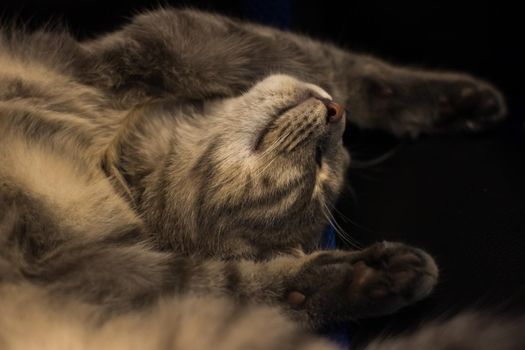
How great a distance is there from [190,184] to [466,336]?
0.48m

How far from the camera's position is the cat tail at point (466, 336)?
0.71 m

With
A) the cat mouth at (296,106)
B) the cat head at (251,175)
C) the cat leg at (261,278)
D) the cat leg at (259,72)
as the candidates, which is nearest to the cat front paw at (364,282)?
the cat leg at (261,278)

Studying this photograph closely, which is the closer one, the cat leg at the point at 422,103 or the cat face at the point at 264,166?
the cat face at the point at 264,166

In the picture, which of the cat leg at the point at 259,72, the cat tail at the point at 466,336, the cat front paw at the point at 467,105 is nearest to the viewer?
the cat tail at the point at 466,336

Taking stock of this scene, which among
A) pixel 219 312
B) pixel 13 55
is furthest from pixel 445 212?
pixel 13 55

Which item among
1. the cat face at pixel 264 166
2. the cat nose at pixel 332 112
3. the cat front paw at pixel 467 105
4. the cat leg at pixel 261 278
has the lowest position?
the cat leg at pixel 261 278

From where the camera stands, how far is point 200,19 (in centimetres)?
110

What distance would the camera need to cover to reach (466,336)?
2.40 ft

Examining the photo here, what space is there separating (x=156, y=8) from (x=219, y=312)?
26.1 inches

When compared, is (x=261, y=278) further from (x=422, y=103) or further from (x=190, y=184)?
(x=422, y=103)

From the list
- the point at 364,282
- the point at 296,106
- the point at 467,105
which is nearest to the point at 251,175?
the point at 296,106

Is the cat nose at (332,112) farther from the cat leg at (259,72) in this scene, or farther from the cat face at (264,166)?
the cat leg at (259,72)

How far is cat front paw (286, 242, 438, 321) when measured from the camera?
31.4 inches

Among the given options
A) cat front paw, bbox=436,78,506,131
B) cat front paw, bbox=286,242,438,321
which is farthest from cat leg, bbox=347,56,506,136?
cat front paw, bbox=286,242,438,321
